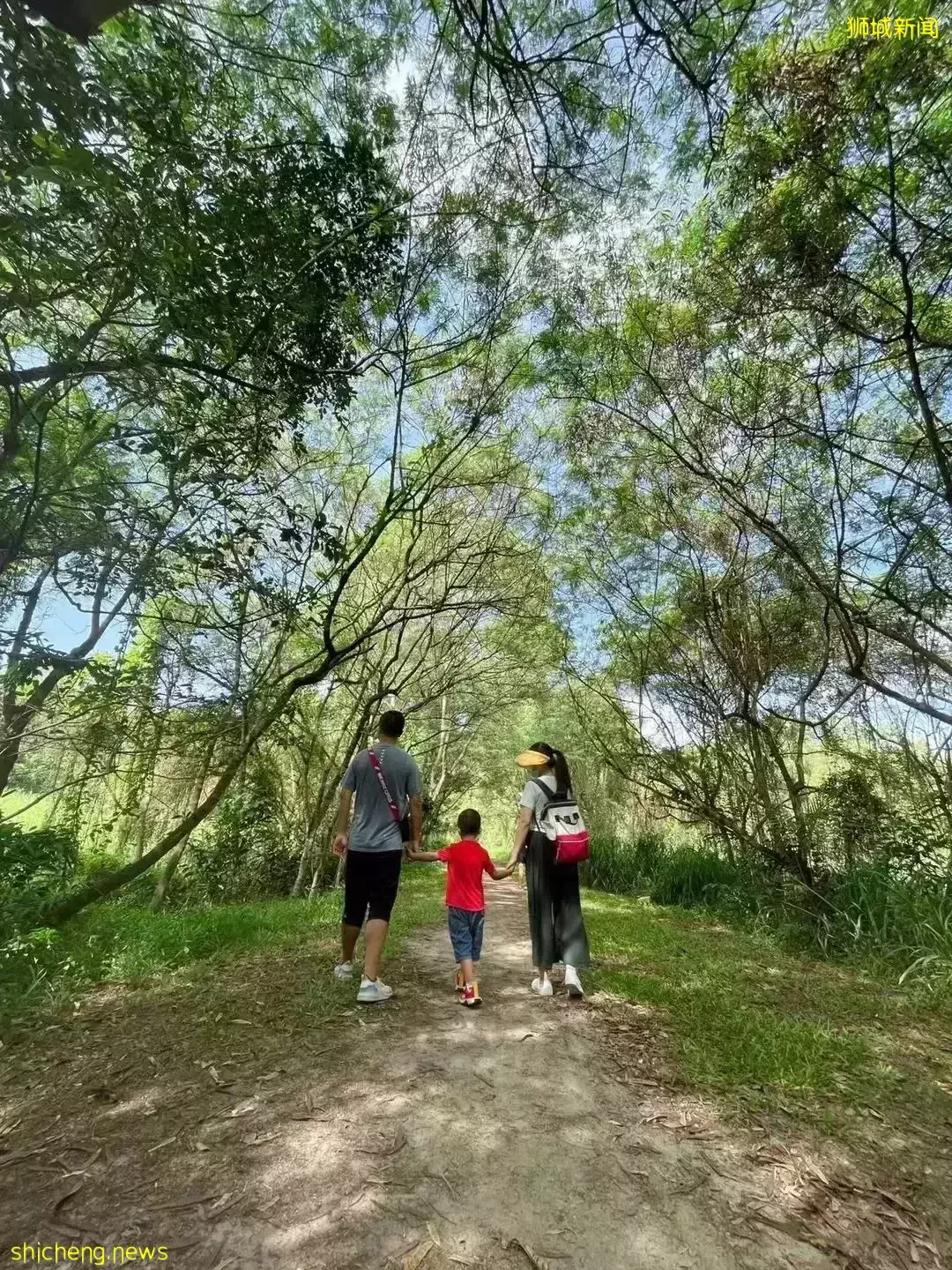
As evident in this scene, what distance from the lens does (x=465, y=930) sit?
3.46 m

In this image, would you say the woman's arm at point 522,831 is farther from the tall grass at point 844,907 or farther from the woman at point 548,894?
the tall grass at point 844,907

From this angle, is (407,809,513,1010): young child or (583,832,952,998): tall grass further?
(583,832,952,998): tall grass

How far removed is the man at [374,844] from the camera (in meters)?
3.26

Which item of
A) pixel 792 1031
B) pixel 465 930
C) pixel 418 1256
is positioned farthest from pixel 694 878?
pixel 418 1256

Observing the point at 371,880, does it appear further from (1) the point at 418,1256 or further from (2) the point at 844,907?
(2) the point at 844,907

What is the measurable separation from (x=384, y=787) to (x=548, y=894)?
138 cm

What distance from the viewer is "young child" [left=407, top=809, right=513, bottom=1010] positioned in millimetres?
3379

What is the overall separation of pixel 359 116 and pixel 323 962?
636 cm

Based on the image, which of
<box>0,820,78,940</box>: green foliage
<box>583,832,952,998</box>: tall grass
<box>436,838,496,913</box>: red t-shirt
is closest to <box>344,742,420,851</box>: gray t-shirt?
<box>436,838,496,913</box>: red t-shirt

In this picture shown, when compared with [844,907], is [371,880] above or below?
above

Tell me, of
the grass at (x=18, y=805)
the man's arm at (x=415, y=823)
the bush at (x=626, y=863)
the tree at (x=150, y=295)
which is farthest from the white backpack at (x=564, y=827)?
the bush at (x=626, y=863)

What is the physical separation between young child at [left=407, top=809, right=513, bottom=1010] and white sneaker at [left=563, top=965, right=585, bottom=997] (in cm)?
59

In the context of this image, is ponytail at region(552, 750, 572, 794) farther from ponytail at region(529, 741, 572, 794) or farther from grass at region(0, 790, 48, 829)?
grass at region(0, 790, 48, 829)

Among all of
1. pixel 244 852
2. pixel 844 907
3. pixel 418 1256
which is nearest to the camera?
pixel 418 1256
